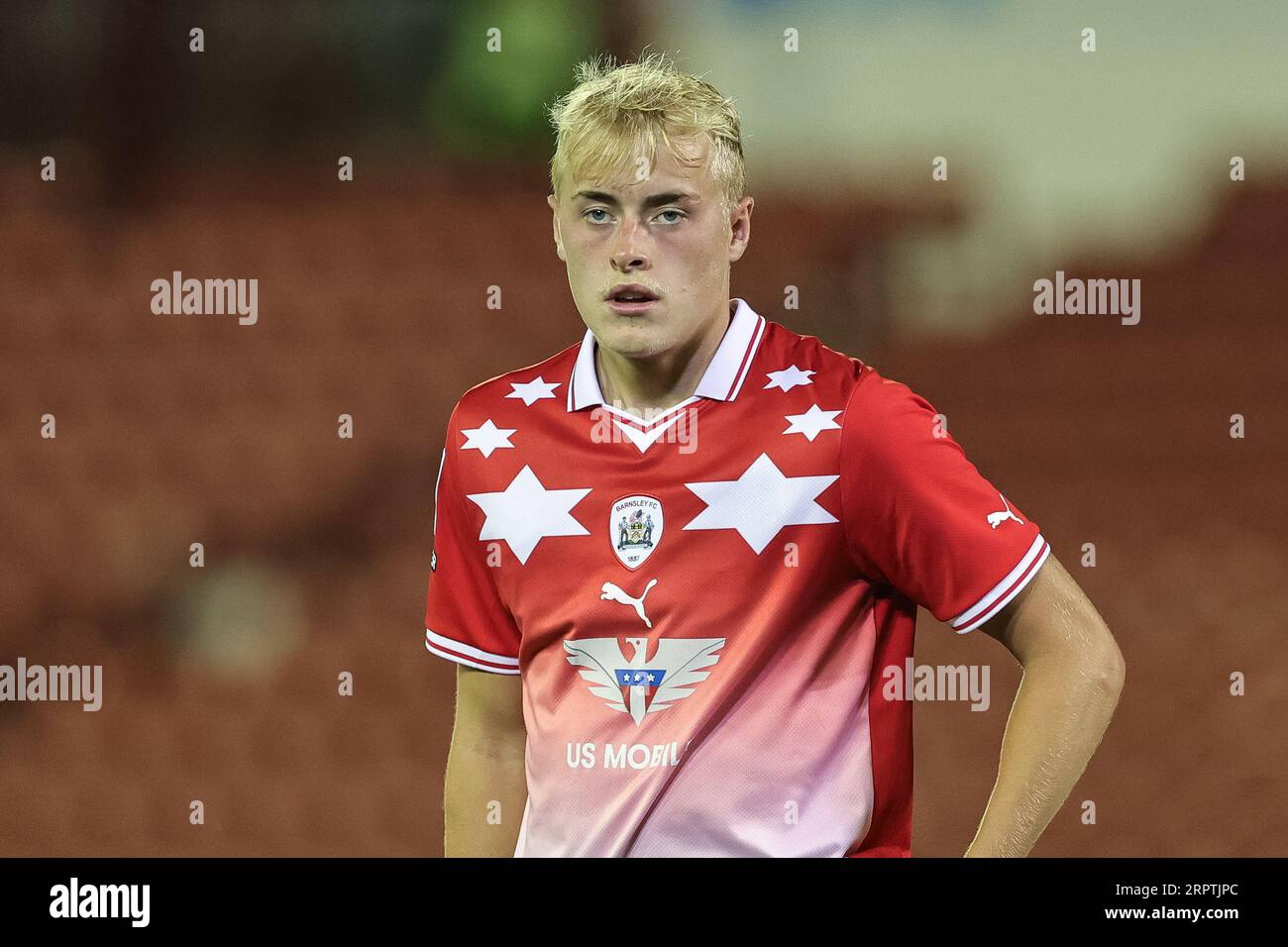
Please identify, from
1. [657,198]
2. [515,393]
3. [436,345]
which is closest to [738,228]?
[657,198]

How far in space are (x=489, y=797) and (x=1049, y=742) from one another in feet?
2.83

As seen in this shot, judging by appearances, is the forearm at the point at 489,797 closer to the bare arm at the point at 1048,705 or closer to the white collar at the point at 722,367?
the white collar at the point at 722,367

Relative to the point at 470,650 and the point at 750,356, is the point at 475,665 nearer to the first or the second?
the point at 470,650

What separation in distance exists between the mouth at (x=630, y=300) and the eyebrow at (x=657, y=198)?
4.8 inches

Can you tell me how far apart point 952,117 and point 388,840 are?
246cm

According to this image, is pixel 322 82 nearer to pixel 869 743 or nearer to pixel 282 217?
pixel 282 217

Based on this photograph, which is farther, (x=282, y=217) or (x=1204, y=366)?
(x=282, y=217)

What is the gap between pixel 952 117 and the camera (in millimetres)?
4055

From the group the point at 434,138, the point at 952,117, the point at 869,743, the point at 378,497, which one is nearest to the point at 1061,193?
the point at 952,117

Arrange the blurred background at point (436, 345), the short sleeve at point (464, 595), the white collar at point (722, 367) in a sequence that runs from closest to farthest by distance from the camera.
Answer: the white collar at point (722, 367) → the short sleeve at point (464, 595) → the blurred background at point (436, 345)

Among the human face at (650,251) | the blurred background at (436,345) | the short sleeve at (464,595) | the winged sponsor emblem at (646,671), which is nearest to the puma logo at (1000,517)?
the winged sponsor emblem at (646,671)

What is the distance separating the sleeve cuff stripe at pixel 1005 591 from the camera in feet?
6.34

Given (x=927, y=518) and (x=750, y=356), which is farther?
(x=750, y=356)

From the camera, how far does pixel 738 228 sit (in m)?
2.21
